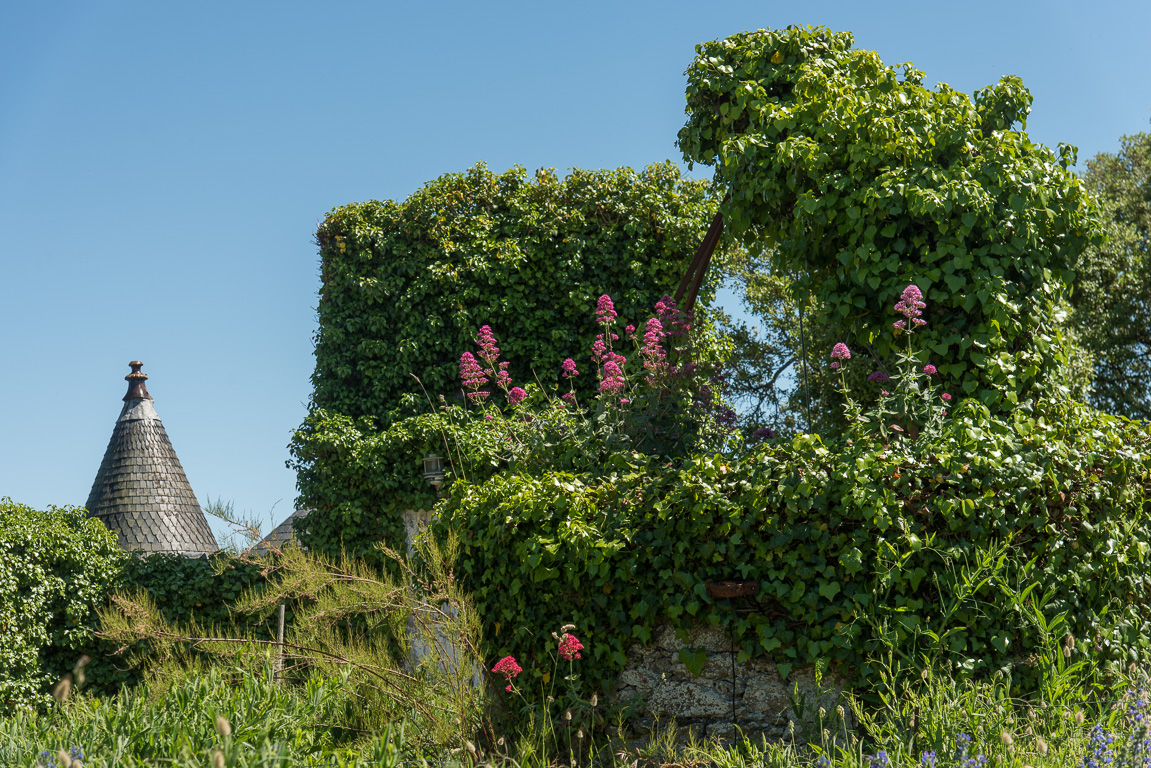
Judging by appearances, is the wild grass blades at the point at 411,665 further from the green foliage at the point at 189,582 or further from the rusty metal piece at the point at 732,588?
the green foliage at the point at 189,582

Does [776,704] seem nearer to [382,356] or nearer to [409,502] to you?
[409,502]

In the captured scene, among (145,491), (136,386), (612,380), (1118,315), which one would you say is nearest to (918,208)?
(612,380)

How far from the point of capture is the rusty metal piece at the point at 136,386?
15.6 m

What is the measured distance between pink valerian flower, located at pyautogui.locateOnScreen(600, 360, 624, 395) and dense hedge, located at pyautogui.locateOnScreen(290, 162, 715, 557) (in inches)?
207

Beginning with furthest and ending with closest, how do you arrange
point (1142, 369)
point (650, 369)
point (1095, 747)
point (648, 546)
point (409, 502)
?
point (1142, 369) < point (409, 502) < point (650, 369) < point (648, 546) < point (1095, 747)

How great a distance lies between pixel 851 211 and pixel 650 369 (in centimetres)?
→ 173

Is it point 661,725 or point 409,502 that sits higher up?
point 409,502

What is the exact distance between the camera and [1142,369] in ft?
46.4

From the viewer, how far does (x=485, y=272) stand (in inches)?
467

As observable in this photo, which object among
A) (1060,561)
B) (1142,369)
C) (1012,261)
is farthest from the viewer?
(1142,369)

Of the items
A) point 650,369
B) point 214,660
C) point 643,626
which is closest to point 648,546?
point 643,626

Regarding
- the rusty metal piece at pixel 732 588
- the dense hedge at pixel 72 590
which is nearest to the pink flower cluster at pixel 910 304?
the rusty metal piece at pixel 732 588

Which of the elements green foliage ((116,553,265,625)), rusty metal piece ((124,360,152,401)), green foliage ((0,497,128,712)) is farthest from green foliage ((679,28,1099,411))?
rusty metal piece ((124,360,152,401))

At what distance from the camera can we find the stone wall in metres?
4.29
